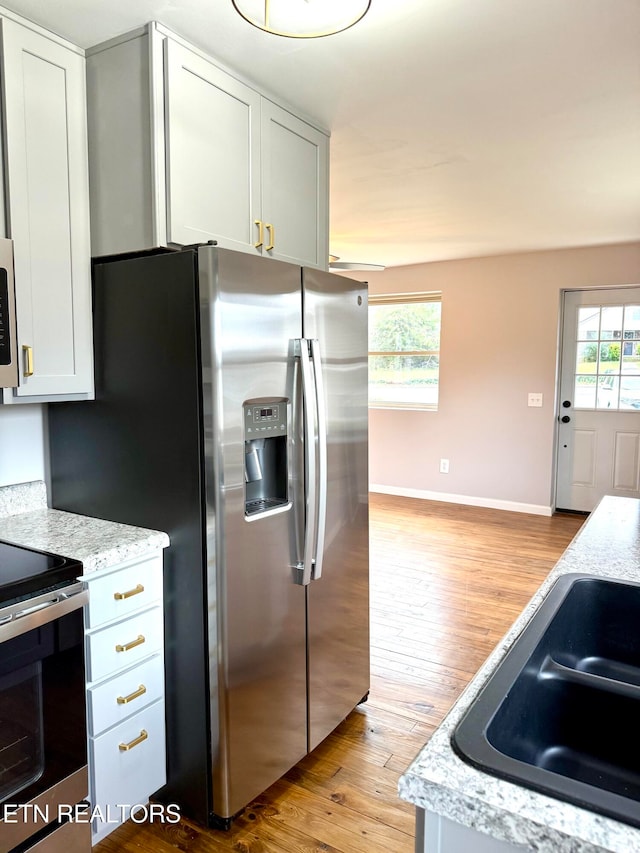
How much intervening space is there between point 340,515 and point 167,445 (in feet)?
2.43

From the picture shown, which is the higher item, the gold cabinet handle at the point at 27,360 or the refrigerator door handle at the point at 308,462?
the gold cabinet handle at the point at 27,360

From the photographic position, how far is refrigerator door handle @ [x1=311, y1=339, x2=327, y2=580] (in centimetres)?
198

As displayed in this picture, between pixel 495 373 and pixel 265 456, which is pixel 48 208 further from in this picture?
pixel 495 373

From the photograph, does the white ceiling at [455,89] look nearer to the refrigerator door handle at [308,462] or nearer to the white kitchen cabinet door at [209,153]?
the white kitchen cabinet door at [209,153]

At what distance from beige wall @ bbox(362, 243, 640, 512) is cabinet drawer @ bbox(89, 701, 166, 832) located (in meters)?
4.54

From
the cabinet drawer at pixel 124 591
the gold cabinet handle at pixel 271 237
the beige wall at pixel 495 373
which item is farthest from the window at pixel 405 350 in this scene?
the cabinet drawer at pixel 124 591

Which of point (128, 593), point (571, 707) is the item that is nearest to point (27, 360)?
point (128, 593)

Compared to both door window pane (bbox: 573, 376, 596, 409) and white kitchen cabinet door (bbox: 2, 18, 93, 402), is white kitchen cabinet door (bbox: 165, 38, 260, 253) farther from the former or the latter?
door window pane (bbox: 573, 376, 596, 409)

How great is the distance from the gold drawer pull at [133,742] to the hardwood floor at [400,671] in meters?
0.31

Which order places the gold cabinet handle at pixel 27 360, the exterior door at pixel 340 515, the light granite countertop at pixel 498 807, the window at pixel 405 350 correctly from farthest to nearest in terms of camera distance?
the window at pixel 405 350 < the exterior door at pixel 340 515 < the gold cabinet handle at pixel 27 360 < the light granite countertop at pixel 498 807

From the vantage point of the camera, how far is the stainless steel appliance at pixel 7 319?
5.47 feet

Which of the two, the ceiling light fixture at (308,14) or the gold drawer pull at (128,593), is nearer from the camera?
the ceiling light fixture at (308,14)

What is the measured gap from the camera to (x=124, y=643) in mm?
1733

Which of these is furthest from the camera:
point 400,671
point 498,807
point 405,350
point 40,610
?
point 405,350
